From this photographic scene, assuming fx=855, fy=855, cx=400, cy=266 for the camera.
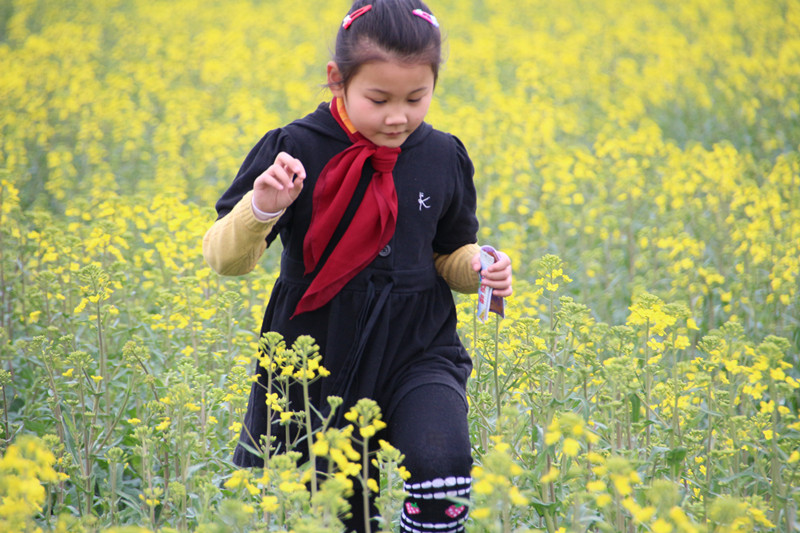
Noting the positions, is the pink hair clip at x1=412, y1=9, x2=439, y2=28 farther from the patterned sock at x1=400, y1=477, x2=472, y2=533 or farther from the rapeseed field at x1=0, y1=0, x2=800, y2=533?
the patterned sock at x1=400, y1=477, x2=472, y2=533

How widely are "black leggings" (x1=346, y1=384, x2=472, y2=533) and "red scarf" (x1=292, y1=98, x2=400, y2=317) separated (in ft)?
1.47

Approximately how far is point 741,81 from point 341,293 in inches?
341

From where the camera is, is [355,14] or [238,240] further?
[355,14]

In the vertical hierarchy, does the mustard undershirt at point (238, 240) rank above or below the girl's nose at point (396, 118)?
below

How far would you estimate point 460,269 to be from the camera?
2.76m

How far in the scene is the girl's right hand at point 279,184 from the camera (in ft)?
7.45

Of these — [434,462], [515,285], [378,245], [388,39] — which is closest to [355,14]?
[388,39]

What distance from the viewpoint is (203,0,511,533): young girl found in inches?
93.2

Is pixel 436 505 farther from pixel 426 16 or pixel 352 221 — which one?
pixel 426 16

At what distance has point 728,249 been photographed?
5.16 m

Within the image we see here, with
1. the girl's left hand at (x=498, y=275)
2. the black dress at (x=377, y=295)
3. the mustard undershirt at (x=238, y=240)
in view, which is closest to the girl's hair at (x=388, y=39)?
the black dress at (x=377, y=295)

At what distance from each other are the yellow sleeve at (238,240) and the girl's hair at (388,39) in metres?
0.49

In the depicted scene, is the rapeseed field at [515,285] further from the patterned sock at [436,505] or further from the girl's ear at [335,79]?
the girl's ear at [335,79]

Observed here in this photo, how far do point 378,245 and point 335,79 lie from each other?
0.51 meters
